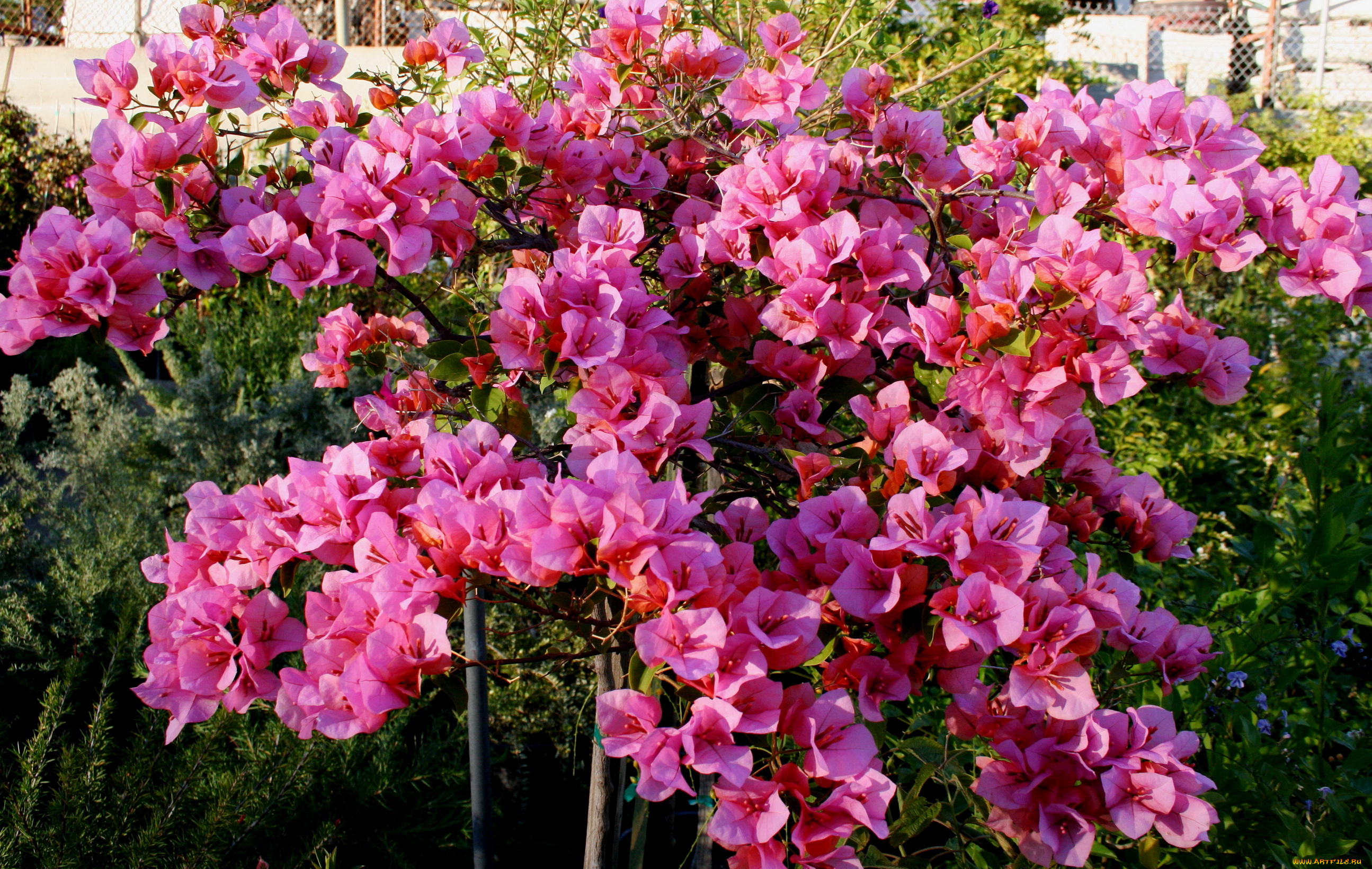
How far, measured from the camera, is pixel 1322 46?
25.7ft

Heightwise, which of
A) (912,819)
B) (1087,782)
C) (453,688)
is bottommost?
(912,819)

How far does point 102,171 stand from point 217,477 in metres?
2.23

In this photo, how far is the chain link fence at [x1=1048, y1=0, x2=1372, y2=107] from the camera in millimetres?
8133

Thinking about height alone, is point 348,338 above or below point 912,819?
above

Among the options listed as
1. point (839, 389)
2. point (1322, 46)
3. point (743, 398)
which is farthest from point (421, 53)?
point (1322, 46)

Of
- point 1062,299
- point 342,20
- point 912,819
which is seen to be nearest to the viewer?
point 1062,299

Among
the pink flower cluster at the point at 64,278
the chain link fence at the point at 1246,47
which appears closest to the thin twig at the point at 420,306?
the pink flower cluster at the point at 64,278

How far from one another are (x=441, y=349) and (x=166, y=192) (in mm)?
333

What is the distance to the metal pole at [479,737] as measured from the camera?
137 cm

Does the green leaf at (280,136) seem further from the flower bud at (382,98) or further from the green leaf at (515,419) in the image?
the green leaf at (515,419)

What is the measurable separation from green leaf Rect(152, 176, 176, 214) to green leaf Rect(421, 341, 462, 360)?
30cm

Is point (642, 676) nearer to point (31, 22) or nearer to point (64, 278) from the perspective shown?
point (64, 278)

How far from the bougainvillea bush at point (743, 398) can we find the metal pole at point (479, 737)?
1.08ft

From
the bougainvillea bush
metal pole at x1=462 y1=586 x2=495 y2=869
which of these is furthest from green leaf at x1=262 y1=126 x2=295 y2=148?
metal pole at x1=462 y1=586 x2=495 y2=869
